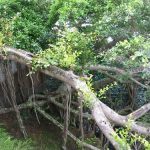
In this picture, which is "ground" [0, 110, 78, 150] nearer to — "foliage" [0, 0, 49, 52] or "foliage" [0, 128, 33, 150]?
"foliage" [0, 128, 33, 150]

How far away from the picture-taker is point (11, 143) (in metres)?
5.83

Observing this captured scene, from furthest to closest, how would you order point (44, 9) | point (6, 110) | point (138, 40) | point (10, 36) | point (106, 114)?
point (6, 110), point (44, 9), point (10, 36), point (138, 40), point (106, 114)

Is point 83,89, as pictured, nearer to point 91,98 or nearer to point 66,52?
point 91,98

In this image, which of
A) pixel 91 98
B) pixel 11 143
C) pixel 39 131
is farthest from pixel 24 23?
pixel 91 98

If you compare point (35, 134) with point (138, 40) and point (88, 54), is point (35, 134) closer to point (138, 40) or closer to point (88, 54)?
point (88, 54)

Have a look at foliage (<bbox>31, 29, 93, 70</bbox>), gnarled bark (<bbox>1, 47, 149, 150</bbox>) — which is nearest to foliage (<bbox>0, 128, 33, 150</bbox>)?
gnarled bark (<bbox>1, 47, 149, 150</bbox>)

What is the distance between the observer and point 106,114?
4102 millimetres

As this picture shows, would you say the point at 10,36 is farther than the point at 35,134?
No

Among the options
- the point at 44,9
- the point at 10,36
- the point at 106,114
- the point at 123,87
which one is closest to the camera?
the point at 106,114

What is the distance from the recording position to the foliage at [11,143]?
573cm

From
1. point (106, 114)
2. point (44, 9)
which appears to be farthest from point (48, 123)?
point (106, 114)

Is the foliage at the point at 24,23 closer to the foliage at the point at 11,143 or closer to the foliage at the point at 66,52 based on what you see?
the foliage at the point at 66,52

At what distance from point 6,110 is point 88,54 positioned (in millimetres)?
2097

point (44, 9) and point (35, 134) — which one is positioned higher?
point (44, 9)
